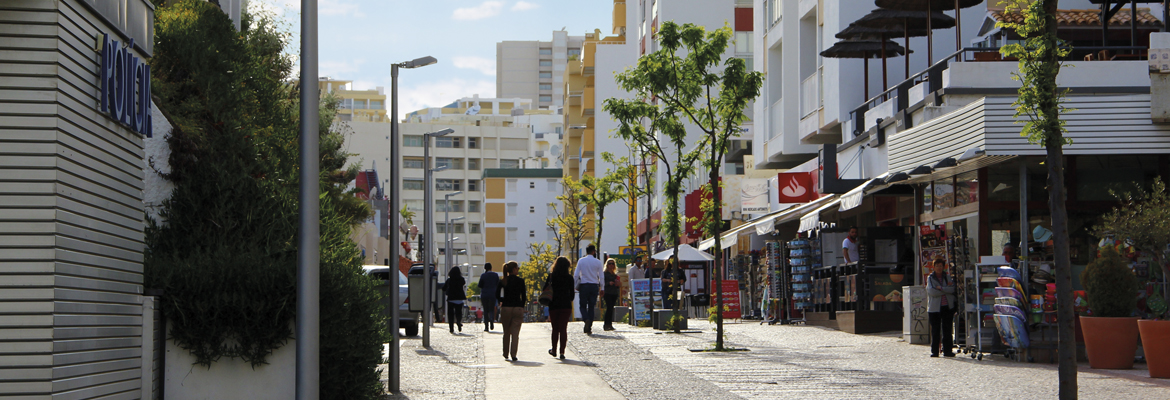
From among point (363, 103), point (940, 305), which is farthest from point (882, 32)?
point (363, 103)

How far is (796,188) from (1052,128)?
21360 millimetres

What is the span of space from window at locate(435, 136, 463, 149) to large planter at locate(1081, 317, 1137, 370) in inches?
4893

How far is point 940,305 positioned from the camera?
1611 centimetres

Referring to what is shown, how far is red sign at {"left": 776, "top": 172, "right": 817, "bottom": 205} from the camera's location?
3014 centimetres

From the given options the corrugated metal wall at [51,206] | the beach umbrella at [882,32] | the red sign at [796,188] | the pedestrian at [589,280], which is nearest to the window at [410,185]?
the red sign at [796,188]

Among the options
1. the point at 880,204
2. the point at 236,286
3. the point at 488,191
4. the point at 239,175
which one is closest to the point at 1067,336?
the point at 236,286

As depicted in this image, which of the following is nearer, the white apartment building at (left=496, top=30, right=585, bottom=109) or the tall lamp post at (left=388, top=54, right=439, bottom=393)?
the tall lamp post at (left=388, top=54, right=439, bottom=393)

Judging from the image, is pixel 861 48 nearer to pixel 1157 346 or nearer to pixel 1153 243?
pixel 1153 243

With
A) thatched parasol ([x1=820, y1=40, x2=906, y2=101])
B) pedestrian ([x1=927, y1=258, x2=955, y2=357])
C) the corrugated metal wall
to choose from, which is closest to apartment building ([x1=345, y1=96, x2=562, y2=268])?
thatched parasol ([x1=820, y1=40, x2=906, y2=101])

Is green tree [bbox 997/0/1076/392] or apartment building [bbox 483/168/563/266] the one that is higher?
apartment building [bbox 483/168/563/266]

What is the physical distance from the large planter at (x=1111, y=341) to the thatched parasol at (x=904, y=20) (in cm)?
1035

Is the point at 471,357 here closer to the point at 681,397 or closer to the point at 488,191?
the point at 681,397

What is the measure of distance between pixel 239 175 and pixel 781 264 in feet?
59.6

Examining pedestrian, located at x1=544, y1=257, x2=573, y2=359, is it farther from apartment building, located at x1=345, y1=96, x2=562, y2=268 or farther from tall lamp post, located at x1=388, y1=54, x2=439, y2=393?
apartment building, located at x1=345, y1=96, x2=562, y2=268
